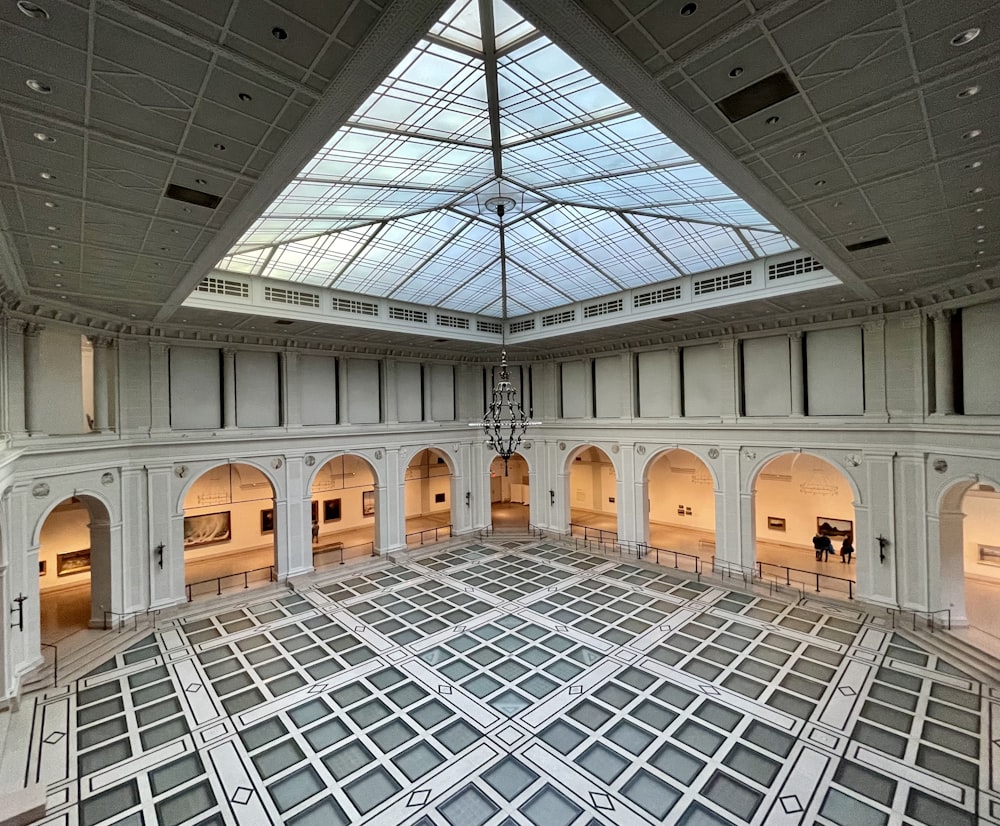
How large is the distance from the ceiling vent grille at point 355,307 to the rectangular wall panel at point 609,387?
364 inches

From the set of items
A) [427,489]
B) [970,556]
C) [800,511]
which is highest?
[427,489]

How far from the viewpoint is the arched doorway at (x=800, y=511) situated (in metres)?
17.8

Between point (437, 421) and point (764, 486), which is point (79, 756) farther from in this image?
point (764, 486)

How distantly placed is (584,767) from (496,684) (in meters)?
2.76

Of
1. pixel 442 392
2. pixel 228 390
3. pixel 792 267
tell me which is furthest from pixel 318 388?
pixel 792 267

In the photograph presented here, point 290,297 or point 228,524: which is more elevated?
point 290,297

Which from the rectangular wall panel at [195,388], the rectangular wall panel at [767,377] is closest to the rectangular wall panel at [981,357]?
the rectangular wall panel at [767,377]

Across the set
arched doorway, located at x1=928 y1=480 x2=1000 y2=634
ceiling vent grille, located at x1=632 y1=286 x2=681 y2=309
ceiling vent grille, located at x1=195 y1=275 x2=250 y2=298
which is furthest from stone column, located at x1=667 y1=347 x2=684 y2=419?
ceiling vent grille, located at x1=195 y1=275 x2=250 y2=298

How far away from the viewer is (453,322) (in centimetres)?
1772

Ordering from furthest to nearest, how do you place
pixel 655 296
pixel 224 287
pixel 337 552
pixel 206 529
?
pixel 337 552, pixel 206 529, pixel 655 296, pixel 224 287

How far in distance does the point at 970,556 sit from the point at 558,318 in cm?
1540

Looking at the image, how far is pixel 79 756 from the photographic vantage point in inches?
314

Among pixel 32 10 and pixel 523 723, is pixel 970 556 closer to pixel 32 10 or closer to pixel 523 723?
pixel 523 723

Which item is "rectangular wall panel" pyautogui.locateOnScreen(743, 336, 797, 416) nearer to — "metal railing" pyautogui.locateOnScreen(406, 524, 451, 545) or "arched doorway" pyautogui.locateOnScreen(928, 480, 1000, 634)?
"arched doorway" pyautogui.locateOnScreen(928, 480, 1000, 634)
